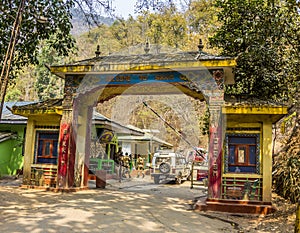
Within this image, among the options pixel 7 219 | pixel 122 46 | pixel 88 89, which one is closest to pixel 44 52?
pixel 122 46

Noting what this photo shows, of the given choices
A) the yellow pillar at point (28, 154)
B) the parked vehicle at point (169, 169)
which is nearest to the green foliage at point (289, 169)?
the parked vehicle at point (169, 169)

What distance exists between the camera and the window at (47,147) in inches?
402

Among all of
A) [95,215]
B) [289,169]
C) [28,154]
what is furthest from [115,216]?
[289,169]

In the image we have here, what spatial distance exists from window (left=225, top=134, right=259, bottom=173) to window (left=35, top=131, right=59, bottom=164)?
17.0 feet

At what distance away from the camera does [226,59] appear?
321 inches

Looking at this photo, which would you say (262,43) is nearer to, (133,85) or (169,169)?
(133,85)

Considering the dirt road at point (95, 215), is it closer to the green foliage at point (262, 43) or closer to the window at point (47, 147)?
the window at point (47, 147)

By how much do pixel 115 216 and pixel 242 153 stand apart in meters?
3.73

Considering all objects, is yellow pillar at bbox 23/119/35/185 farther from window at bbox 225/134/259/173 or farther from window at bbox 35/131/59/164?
window at bbox 225/134/259/173

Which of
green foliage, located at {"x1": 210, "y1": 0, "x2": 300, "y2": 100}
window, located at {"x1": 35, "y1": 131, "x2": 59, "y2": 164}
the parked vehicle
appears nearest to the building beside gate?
window, located at {"x1": 35, "y1": 131, "x2": 59, "y2": 164}

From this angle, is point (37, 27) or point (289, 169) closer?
point (289, 169)

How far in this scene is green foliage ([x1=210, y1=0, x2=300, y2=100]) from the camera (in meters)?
9.96

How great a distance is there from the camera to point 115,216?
6.58m

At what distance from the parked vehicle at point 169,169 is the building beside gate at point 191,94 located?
5969 mm
